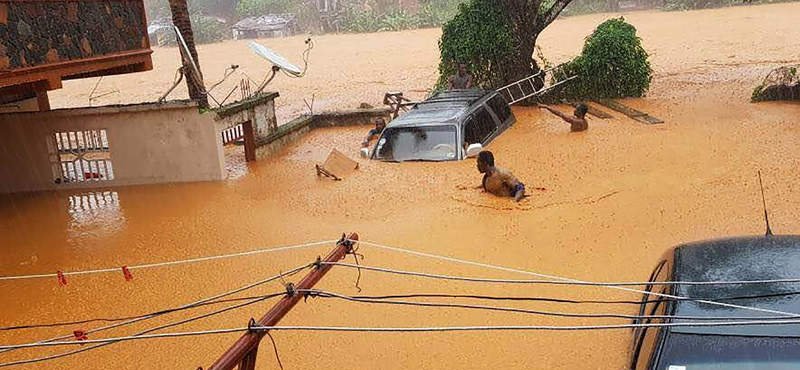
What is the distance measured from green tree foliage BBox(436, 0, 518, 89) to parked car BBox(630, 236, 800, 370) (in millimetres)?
14344

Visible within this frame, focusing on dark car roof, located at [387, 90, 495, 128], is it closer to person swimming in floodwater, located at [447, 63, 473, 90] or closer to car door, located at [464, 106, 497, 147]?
car door, located at [464, 106, 497, 147]

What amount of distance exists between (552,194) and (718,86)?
11.8 m

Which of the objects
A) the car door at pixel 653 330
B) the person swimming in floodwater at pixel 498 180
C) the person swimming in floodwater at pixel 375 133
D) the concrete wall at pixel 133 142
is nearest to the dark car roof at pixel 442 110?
the person swimming in floodwater at pixel 375 133

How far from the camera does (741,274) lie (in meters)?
4.27

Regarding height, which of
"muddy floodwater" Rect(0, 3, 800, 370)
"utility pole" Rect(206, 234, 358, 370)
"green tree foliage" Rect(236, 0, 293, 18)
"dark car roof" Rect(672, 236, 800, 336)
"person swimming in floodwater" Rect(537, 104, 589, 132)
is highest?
"green tree foliage" Rect(236, 0, 293, 18)

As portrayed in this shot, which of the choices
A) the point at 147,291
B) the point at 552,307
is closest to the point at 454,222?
the point at 552,307

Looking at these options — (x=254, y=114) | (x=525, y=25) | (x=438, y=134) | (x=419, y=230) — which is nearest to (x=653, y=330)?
(x=419, y=230)

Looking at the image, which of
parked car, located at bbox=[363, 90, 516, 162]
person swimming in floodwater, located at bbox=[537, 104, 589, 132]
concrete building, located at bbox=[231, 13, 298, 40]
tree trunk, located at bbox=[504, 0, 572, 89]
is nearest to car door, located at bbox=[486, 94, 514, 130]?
parked car, located at bbox=[363, 90, 516, 162]

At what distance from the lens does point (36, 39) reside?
8547mm

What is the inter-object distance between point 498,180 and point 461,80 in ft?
25.2

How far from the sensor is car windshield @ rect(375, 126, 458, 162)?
38.6 feet

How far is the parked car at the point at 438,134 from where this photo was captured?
1177 cm

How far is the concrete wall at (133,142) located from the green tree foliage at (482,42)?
7.95 meters

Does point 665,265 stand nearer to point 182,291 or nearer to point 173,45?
point 182,291
